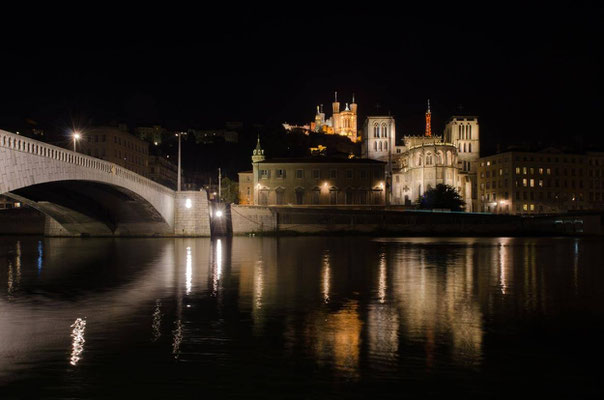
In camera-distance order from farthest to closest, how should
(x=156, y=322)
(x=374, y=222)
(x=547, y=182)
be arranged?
(x=547, y=182) → (x=374, y=222) → (x=156, y=322)

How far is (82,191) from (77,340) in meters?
35.7

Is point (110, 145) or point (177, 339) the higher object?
point (110, 145)

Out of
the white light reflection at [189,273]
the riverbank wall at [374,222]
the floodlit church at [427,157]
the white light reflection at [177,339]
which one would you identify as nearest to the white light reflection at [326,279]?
the white light reflection at [189,273]

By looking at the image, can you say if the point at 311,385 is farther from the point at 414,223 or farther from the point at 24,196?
the point at 414,223

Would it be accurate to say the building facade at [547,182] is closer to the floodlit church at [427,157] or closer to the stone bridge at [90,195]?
the floodlit church at [427,157]

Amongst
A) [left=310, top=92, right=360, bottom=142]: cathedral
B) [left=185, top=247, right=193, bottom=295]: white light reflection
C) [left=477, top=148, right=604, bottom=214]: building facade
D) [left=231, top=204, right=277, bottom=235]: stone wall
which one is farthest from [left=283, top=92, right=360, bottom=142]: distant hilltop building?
[left=185, top=247, right=193, bottom=295]: white light reflection

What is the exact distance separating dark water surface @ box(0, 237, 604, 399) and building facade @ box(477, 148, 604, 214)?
89119mm

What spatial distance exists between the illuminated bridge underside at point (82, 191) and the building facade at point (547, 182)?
72.8 metres

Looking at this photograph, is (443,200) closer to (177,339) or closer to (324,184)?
(324,184)

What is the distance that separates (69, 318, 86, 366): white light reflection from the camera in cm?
1035

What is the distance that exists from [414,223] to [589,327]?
197ft

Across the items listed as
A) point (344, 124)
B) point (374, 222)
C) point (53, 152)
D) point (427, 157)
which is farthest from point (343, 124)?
point (53, 152)

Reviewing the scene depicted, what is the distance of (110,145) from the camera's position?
9175 cm

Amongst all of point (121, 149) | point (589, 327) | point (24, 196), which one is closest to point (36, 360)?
point (589, 327)
